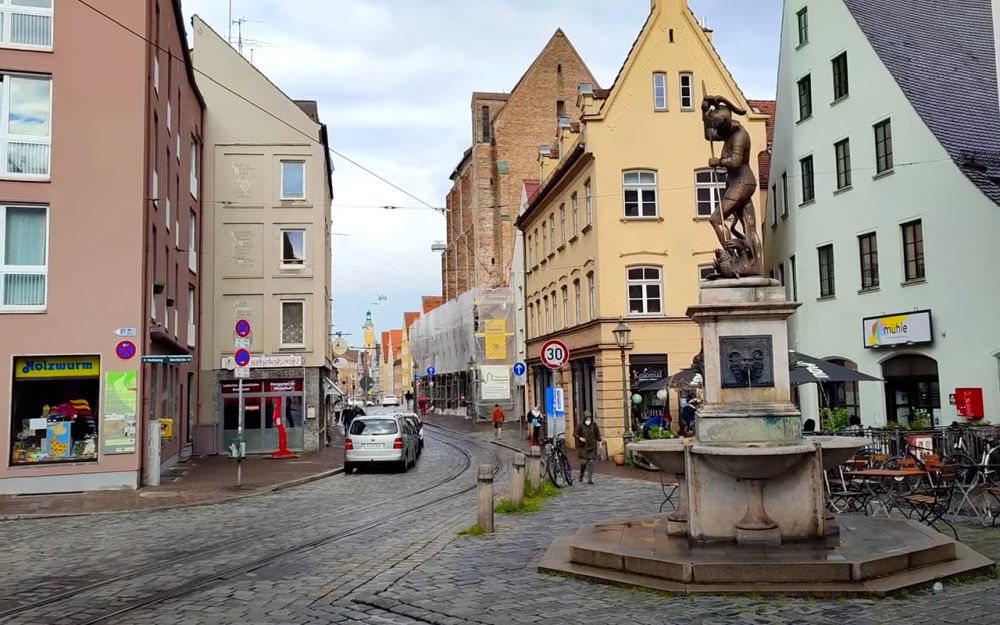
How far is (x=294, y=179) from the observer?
33500 millimetres

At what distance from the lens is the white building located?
21188mm

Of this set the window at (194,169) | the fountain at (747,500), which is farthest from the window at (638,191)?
the fountain at (747,500)

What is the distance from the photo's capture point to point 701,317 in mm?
9609

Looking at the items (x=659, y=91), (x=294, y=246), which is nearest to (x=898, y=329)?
(x=659, y=91)

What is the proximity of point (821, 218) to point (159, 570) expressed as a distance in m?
22.2

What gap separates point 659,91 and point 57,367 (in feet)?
65.5

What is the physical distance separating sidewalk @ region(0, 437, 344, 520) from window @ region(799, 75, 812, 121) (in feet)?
59.1

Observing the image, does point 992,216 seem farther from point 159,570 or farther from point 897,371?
point 159,570

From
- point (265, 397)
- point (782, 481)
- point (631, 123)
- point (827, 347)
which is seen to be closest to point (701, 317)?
point (782, 481)

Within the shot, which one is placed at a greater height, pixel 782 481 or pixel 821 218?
pixel 821 218

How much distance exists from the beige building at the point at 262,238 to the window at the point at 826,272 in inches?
693

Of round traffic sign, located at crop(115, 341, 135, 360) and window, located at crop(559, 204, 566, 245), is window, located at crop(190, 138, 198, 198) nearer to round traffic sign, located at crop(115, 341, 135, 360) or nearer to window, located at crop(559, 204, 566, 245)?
round traffic sign, located at crop(115, 341, 135, 360)

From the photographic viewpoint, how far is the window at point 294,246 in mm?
33312

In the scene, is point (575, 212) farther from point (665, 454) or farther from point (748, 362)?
point (665, 454)
